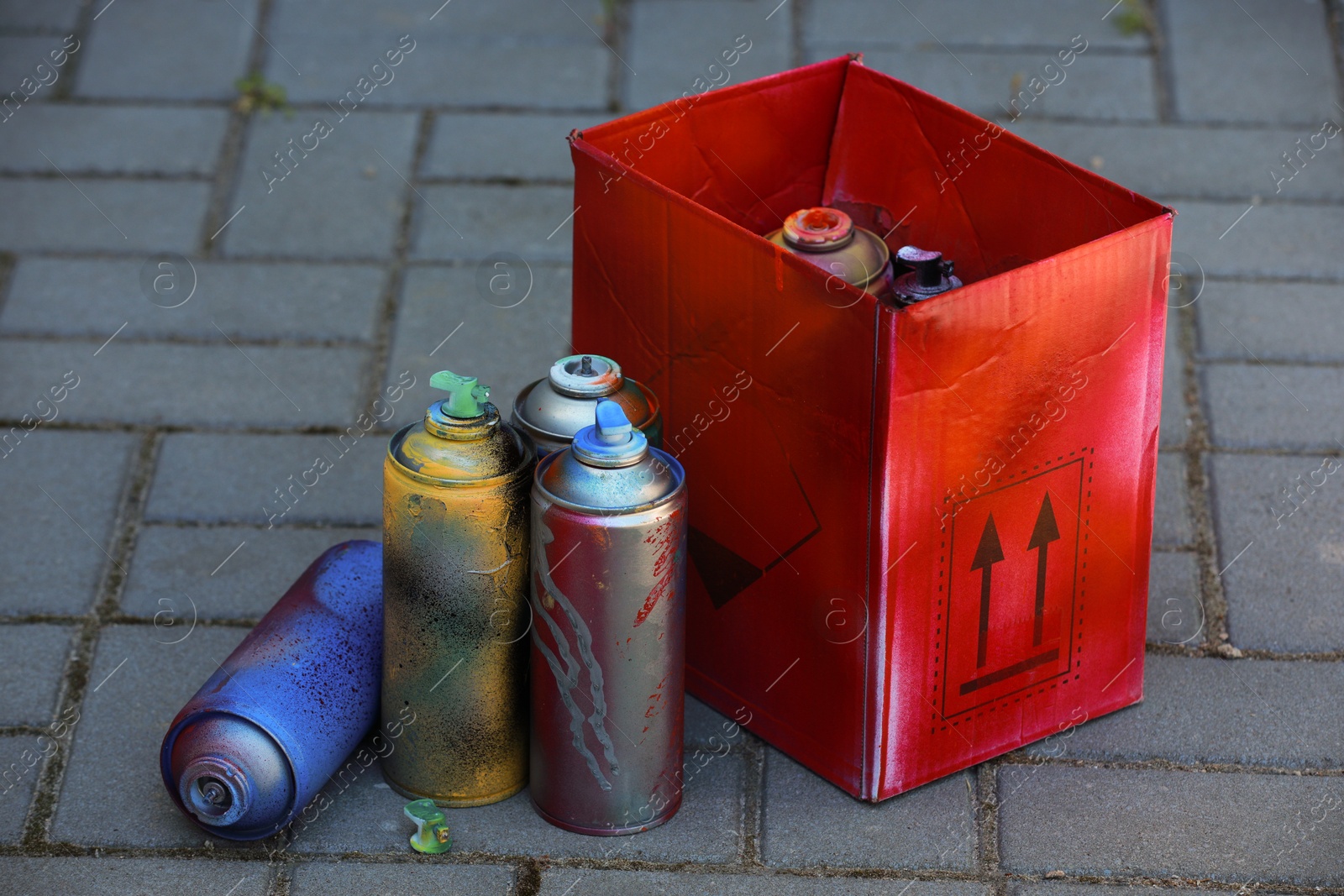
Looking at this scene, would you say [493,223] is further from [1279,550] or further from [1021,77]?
[1279,550]

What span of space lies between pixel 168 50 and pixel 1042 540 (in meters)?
2.91

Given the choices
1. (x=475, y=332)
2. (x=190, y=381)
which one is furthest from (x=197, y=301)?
(x=475, y=332)

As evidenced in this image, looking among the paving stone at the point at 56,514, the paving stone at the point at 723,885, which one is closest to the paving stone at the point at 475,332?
the paving stone at the point at 56,514

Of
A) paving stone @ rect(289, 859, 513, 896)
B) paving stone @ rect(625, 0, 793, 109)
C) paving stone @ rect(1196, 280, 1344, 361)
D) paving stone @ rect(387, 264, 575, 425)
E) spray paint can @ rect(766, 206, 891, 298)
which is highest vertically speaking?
spray paint can @ rect(766, 206, 891, 298)

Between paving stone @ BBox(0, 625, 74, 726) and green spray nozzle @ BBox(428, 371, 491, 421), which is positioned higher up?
green spray nozzle @ BBox(428, 371, 491, 421)

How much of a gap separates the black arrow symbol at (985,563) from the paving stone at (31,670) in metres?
1.36

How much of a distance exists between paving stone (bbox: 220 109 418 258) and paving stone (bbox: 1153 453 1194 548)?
1.68 metres

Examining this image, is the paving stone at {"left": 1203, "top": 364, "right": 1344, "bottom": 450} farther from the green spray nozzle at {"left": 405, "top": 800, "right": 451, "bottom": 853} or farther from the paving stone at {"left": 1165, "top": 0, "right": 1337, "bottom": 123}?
the green spray nozzle at {"left": 405, "top": 800, "right": 451, "bottom": 853}

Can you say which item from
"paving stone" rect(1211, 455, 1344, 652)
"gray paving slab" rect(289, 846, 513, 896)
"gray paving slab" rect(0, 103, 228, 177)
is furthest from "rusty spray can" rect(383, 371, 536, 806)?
"gray paving slab" rect(0, 103, 228, 177)

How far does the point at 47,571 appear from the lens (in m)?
2.62

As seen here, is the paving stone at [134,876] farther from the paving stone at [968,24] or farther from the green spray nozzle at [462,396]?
Answer: the paving stone at [968,24]

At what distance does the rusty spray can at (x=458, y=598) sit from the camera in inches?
77.6

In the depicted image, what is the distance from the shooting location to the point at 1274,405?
9.88ft

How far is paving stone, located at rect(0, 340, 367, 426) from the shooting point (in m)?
3.01
